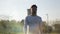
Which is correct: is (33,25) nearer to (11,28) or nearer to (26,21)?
(26,21)

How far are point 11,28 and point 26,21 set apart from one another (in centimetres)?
1787

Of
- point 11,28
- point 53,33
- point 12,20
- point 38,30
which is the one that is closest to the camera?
point 38,30

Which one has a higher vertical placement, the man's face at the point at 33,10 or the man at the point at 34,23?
the man's face at the point at 33,10

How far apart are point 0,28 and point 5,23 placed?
4.02 feet

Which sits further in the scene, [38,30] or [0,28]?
[0,28]

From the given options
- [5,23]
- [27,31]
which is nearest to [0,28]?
[5,23]

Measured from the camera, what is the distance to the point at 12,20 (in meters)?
21.1

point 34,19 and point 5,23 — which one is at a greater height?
point 34,19

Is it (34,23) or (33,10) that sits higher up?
(33,10)

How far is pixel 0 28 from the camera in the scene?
2178 centimetres

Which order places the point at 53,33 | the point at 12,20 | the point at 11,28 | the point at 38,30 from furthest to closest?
1. the point at 53,33
2. the point at 11,28
3. the point at 12,20
4. the point at 38,30

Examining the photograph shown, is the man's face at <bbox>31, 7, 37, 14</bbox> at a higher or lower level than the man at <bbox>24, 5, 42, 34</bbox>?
higher

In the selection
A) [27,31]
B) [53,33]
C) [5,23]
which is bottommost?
[53,33]

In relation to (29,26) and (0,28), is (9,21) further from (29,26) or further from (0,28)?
(29,26)
